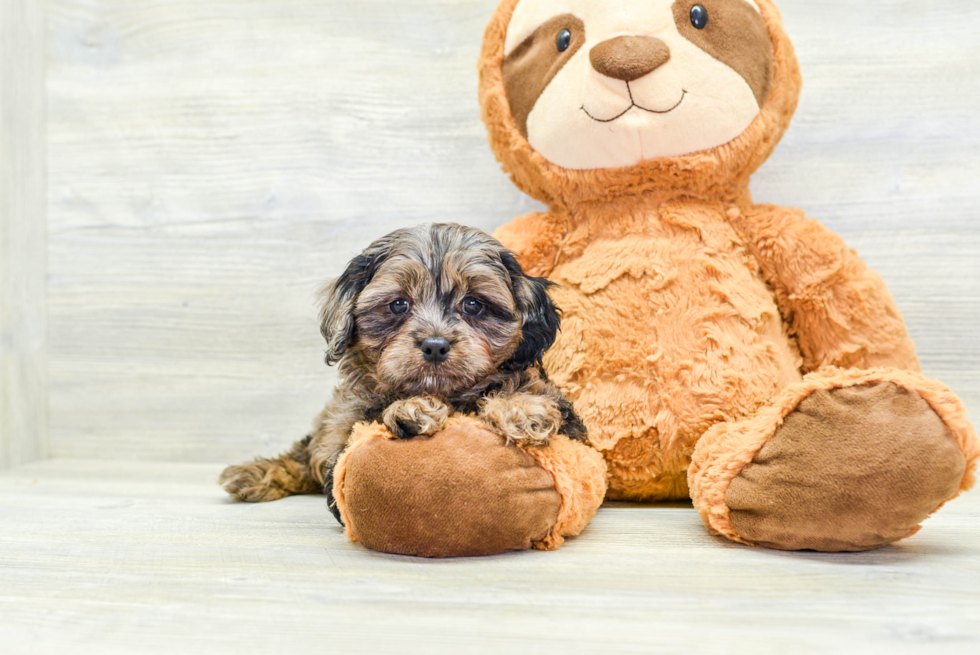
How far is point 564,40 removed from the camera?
6.72ft

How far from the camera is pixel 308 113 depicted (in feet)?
9.28

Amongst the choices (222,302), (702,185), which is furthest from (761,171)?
(222,302)

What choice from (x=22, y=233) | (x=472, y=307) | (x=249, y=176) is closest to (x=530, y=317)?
(x=472, y=307)

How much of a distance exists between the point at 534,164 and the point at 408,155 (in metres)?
0.79

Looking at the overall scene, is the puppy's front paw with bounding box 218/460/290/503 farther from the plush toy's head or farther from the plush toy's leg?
the plush toy's leg

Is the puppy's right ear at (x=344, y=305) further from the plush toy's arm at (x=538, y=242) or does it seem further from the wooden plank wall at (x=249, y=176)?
the wooden plank wall at (x=249, y=176)

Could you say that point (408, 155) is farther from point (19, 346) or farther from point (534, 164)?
point (19, 346)

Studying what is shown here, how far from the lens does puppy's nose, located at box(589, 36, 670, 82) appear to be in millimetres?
1896

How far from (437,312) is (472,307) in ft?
0.29

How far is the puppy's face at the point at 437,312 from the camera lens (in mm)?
1646

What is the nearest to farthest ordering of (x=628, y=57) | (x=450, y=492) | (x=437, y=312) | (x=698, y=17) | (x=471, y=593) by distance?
1. (x=471, y=593)
2. (x=450, y=492)
3. (x=437, y=312)
4. (x=628, y=57)
5. (x=698, y=17)

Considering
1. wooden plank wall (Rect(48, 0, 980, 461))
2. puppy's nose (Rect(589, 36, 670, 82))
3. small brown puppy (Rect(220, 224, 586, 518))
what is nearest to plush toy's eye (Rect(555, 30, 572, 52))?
puppy's nose (Rect(589, 36, 670, 82))

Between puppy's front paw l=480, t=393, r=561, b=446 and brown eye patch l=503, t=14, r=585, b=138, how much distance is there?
0.89 m

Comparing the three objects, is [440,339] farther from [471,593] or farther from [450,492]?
[471,593]
